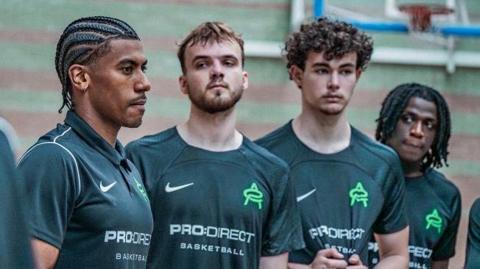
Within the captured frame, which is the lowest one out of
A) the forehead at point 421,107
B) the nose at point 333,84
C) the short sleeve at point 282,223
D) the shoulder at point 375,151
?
the short sleeve at point 282,223

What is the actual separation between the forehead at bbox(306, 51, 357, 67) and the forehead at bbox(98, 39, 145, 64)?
1639 mm

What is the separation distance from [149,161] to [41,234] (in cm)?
148

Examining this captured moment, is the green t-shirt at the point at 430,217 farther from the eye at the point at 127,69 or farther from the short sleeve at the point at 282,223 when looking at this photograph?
the eye at the point at 127,69

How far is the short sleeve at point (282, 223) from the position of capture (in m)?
4.89

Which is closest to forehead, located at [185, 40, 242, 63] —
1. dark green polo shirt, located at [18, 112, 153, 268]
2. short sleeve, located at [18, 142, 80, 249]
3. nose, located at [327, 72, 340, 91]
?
nose, located at [327, 72, 340, 91]

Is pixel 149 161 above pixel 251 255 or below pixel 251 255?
above

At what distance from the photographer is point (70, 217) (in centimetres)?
349

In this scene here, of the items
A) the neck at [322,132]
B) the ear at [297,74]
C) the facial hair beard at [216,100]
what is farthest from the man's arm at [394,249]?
the facial hair beard at [216,100]

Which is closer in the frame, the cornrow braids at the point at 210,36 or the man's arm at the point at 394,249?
the cornrow braids at the point at 210,36

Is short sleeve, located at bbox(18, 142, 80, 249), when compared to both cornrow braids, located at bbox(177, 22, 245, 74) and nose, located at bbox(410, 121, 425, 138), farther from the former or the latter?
nose, located at bbox(410, 121, 425, 138)

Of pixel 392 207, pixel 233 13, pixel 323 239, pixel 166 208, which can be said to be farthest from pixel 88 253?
pixel 233 13

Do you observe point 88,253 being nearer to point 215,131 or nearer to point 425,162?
point 215,131

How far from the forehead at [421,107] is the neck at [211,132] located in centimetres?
134

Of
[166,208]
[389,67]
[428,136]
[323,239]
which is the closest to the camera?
[166,208]
